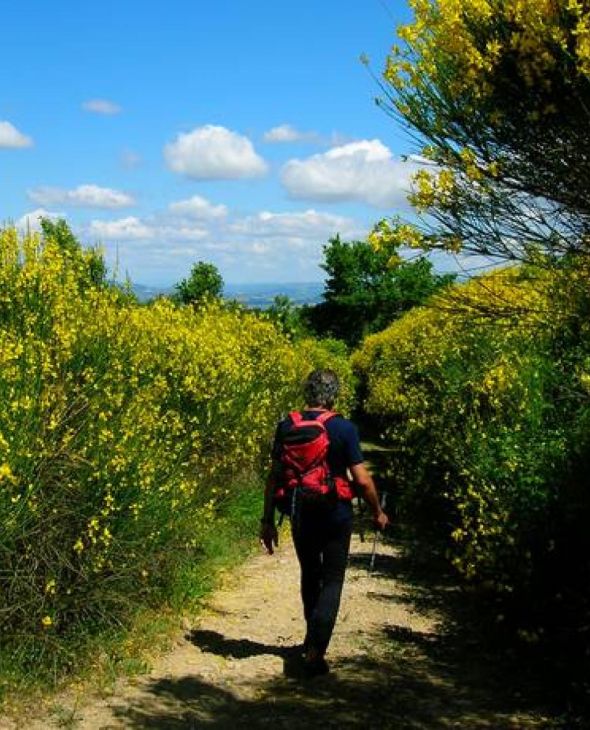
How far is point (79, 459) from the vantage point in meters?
5.35

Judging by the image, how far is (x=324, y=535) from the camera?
5281mm

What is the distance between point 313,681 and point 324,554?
820mm

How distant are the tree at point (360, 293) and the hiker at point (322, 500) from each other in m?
42.5

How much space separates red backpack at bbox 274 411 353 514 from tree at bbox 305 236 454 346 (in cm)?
4264

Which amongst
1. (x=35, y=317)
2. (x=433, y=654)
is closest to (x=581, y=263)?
(x=433, y=654)

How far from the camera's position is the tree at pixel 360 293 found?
48.3 meters

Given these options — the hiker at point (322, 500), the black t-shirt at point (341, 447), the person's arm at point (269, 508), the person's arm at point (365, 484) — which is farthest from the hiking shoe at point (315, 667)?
the black t-shirt at point (341, 447)

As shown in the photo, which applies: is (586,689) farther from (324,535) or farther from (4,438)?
(4,438)

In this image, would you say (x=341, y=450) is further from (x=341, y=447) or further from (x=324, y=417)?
(x=324, y=417)

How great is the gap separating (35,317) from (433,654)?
3927 millimetres

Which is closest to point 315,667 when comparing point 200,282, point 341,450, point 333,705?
point 333,705

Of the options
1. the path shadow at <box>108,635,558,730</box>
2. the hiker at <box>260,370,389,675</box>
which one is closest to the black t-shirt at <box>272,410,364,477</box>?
the hiker at <box>260,370,389,675</box>

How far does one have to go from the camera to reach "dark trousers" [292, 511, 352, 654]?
207 inches

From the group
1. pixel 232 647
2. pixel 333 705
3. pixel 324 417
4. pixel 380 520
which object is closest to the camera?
pixel 333 705
